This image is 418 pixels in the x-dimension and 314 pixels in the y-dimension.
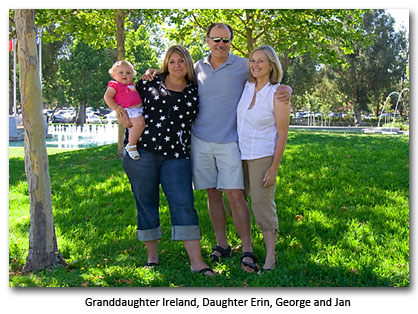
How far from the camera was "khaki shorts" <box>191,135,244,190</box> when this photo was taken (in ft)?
14.0

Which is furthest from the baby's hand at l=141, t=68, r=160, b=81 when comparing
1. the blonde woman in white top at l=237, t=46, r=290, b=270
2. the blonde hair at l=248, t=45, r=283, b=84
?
the blonde hair at l=248, t=45, r=283, b=84

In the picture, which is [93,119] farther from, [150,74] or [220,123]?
[220,123]

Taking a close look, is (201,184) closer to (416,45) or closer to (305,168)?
(416,45)

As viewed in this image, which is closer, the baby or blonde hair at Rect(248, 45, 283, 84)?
blonde hair at Rect(248, 45, 283, 84)

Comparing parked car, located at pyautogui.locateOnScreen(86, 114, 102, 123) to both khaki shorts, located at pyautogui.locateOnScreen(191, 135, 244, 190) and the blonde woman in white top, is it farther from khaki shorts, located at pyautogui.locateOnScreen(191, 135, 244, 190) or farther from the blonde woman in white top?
the blonde woman in white top

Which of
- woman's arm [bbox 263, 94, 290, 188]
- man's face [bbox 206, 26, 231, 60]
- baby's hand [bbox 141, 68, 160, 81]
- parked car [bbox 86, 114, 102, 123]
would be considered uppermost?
parked car [bbox 86, 114, 102, 123]

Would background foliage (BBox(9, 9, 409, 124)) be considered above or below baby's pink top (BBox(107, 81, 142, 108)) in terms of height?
above

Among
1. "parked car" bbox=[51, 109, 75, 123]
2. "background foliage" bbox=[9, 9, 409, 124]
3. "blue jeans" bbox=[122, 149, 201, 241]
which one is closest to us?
"blue jeans" bbox=[122, 149, 201, 241]

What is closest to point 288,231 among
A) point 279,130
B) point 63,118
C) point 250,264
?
point 250,264

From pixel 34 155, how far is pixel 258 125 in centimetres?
209

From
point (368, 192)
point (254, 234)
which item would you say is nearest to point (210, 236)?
point (254, 234)

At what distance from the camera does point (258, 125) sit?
4.09 metres

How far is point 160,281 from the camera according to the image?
414cm

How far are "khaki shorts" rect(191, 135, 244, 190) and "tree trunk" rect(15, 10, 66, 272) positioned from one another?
4.68 feet
